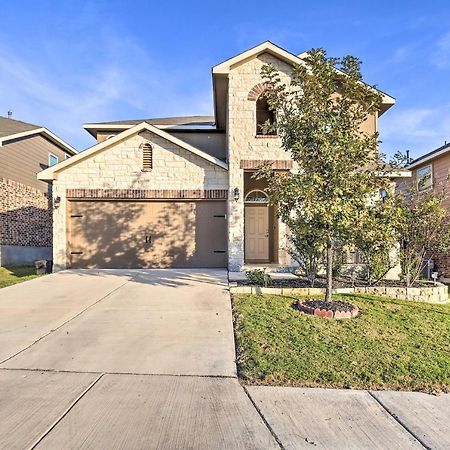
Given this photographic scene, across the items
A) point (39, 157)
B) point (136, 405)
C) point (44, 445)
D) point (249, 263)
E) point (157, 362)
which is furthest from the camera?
point (39, 157)

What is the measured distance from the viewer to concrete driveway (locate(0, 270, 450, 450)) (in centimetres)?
267

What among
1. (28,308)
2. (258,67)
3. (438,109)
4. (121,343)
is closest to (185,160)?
(258,67)

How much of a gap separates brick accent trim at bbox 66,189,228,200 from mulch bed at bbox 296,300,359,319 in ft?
18.1

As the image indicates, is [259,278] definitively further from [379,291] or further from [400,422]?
[400,422]

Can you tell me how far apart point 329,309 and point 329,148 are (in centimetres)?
281

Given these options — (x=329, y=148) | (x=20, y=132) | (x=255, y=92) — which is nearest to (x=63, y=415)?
(x=329, y=148)

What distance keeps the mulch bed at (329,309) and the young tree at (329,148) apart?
3.76ft

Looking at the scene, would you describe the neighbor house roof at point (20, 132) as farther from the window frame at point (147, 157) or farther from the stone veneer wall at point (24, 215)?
the window frame at point (147, 157)

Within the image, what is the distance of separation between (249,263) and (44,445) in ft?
32.1

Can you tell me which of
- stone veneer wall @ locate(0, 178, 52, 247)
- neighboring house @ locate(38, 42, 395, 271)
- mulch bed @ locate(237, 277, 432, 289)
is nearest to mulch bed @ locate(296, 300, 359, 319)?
mulch bed @ locate(237, 277, 432, 289)

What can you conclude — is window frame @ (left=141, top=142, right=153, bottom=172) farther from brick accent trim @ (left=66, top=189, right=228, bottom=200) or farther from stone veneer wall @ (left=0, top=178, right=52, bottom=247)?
stone veneer wall @ (left=0, top=178, right=52, bottom=247)

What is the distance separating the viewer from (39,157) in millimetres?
16812

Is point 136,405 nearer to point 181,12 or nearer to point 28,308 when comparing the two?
point 28,308

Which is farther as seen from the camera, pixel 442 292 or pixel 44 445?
pixel 442 292
